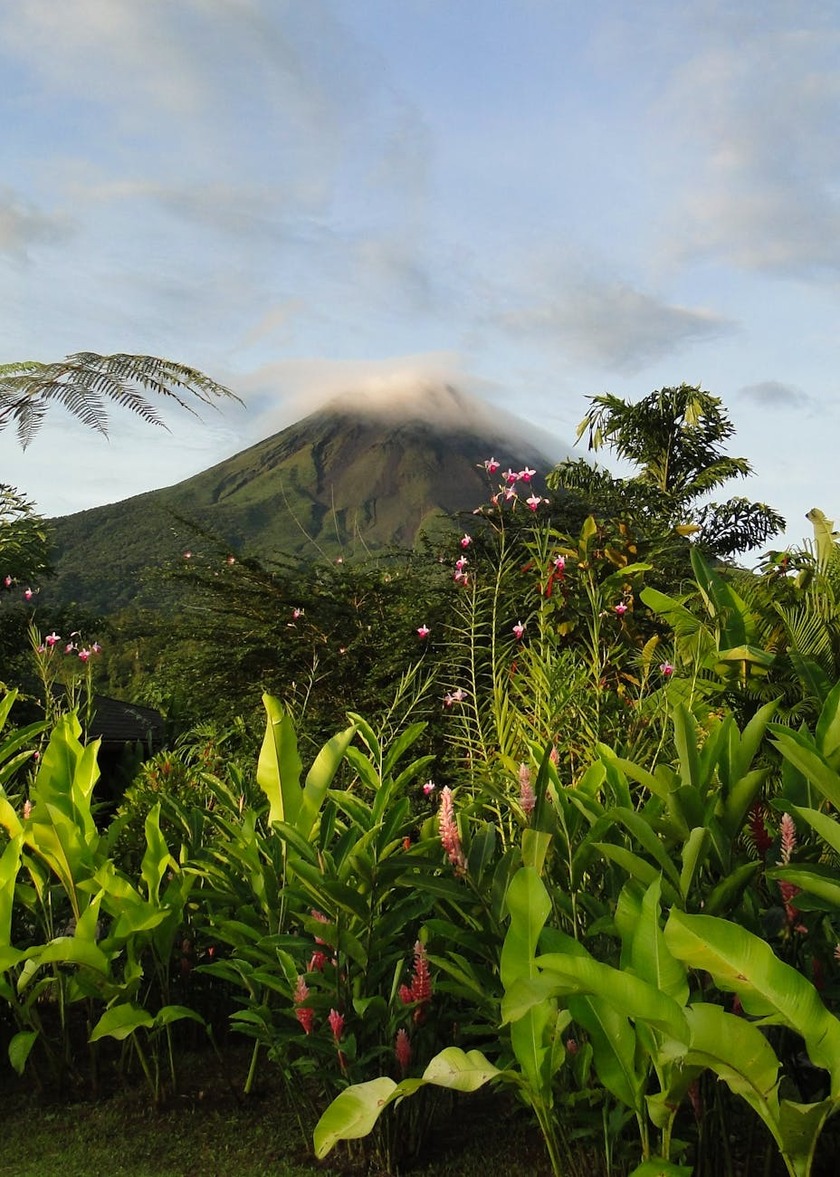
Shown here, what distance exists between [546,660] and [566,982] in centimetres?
212

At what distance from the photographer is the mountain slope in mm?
40875

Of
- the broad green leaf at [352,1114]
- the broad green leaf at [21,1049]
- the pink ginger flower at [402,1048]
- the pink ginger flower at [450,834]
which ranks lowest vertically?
the broad green leaf at [21,1049]

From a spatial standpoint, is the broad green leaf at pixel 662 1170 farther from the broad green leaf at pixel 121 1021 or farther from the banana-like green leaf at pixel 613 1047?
the broad green leaf at pixel 121 1021

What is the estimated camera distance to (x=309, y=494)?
3268 inches

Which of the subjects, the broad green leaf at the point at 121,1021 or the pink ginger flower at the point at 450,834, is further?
the broad green leaf at the point at 121,1021

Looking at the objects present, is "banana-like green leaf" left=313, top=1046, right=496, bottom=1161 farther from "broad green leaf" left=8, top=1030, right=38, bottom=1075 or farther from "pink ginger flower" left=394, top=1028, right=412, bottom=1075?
"broad green leaf" left=8, top=1030, right=38, bottom=1075

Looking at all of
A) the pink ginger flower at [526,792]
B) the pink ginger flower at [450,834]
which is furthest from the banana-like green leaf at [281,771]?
the pink ginger flower at [526,792]

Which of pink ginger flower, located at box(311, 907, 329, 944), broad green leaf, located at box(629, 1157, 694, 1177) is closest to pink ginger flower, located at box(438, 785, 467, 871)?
pink ginger flower, located at box(311, 907, 329, 944)

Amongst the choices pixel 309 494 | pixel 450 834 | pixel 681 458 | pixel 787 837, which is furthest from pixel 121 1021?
pixel 309 494

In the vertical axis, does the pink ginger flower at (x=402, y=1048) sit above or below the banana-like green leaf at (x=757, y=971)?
below

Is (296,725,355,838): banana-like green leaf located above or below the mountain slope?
below

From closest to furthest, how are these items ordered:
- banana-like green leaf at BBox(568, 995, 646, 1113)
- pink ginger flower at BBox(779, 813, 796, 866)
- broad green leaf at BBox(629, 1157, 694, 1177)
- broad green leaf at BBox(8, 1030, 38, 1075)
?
broad green leaf at BBox(629, 1157, 694, 1177) → banana-like green leaf at BBox(568, 995, 646, 1113) → pink ginger flower at BBox(779, 813, 796, 866) → broad green leaf at BBox(8, 1030, 38, 1075)

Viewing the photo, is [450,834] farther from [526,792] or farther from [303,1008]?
[303,1008]

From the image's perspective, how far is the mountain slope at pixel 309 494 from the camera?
4088 centimetres
